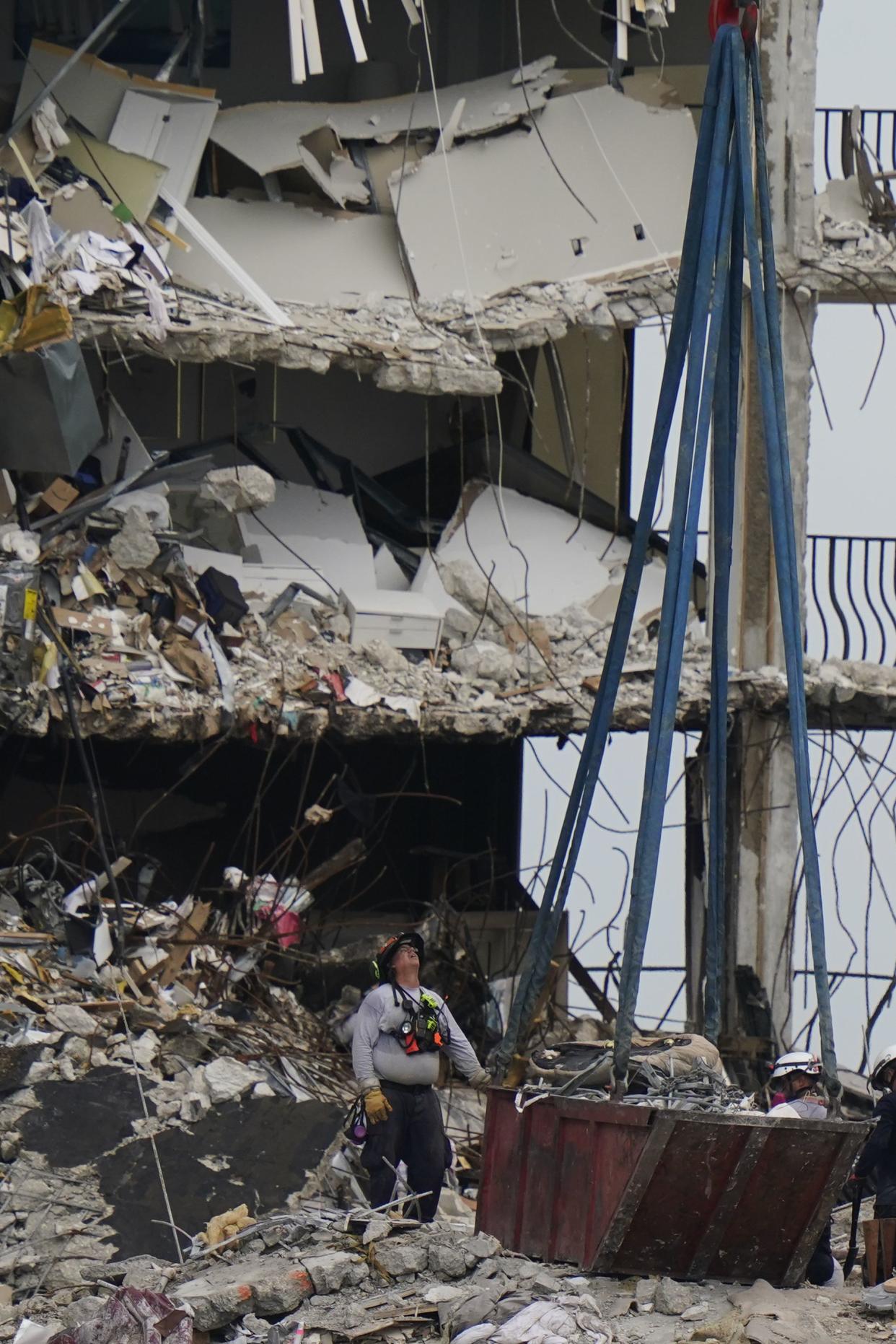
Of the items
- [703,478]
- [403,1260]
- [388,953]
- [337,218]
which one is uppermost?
[337,218]

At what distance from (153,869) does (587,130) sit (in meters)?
6.49

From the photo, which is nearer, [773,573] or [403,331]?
[403,331]

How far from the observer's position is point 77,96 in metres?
14.0

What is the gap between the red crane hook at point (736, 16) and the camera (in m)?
8.91

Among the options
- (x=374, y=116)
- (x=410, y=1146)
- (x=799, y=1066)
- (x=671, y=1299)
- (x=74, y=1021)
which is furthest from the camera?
(x=374, y=116)

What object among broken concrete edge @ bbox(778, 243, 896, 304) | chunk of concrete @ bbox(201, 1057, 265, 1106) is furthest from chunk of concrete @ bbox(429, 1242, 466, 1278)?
broken concrete edge @ bbox(778, 243, 896, 304)

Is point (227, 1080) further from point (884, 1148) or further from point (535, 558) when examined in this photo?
point (535, 558)

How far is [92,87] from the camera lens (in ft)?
46.0

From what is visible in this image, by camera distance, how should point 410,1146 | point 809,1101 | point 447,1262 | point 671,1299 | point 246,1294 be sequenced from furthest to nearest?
point 410,1146 → point 809,1101 → point 447,1262 → point 246,1294 → point 671,1299

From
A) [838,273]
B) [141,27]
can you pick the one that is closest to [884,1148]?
[838,273]

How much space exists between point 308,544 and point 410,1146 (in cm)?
635

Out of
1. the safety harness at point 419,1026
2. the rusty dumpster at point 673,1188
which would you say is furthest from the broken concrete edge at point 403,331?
the rusty dumpster at point 673,1188

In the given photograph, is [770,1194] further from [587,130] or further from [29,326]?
[587,130]

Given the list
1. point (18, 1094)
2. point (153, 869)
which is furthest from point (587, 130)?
point (18, 1094)
